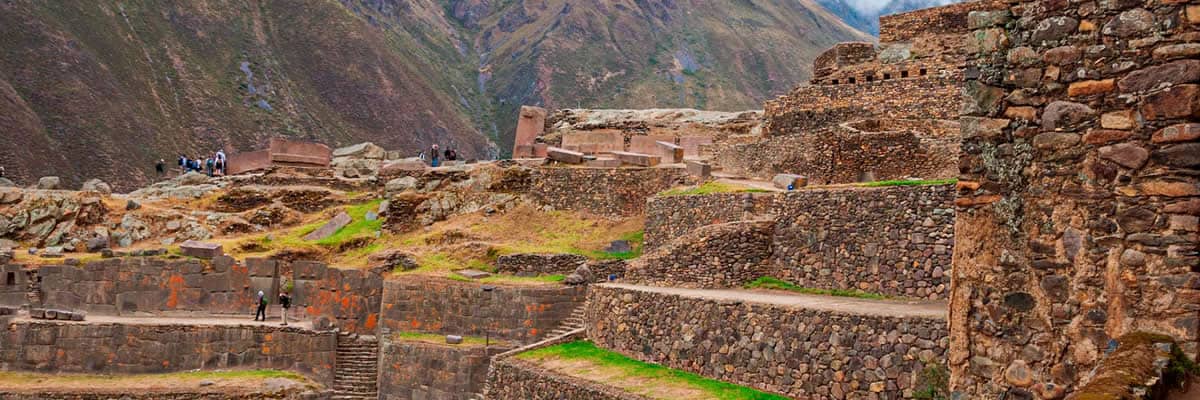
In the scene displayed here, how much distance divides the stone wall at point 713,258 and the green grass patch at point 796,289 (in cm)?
21

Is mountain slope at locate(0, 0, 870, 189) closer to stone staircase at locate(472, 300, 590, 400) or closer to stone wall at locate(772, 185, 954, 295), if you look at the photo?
stone staircase at locate(472, 300, 590, 400)

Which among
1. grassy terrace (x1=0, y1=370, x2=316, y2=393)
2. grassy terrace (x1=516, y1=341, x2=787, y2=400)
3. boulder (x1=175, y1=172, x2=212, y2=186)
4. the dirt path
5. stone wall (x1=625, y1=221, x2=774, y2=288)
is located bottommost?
grassy terrace (x1=0, y1=370, x2=316, y2=393)

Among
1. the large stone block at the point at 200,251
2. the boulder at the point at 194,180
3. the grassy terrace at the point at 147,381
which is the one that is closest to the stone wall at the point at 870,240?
the grassy terrace at the point at 147,381

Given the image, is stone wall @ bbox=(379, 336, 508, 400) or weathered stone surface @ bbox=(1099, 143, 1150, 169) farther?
stone wall @ bbox=(379, 336, 508, 400)

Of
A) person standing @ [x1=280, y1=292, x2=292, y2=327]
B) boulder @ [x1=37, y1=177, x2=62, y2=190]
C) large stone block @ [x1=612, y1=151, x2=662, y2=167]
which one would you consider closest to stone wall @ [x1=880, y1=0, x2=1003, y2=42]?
large stone block @ [x1=612, y1=151, x2=662, y2=167]

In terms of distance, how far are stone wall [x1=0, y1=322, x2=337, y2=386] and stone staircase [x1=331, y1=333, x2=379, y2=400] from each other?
0.28m

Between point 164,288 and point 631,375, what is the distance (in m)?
15.8

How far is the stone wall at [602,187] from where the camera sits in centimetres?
2897

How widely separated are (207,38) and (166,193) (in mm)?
39517

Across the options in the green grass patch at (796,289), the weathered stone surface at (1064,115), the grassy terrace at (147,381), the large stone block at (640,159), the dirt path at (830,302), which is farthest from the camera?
the large stone block at (640,159)

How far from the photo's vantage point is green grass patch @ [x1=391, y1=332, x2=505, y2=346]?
982 inches

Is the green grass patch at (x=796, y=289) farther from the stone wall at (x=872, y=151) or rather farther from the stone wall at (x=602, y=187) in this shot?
the stone wall at (x=602, y=187)

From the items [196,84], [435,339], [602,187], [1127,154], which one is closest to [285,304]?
[435,339]

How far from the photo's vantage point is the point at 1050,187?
5.92 meters
